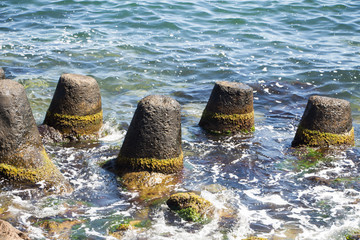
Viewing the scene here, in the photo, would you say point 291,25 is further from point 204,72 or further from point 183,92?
point 183,92

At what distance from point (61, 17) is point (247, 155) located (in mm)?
14086

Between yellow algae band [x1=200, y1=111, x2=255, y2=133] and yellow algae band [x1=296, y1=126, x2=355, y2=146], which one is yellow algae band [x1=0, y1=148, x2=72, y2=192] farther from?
yellow algae band [x1=296, y1=126, x2=355, y2=146]

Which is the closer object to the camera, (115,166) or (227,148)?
(115,166)

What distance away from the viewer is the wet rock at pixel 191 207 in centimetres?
666

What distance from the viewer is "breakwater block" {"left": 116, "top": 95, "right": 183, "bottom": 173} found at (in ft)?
25.0

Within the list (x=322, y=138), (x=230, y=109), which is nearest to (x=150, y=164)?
(x=230, y=109)

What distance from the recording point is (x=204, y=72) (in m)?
15.4

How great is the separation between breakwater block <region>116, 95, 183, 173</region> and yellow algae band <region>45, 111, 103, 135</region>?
5.39 feet

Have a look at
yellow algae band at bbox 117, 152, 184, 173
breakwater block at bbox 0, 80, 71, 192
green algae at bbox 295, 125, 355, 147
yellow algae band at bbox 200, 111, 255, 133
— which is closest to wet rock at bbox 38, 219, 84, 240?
breakwater block at bbox 0, 80, 71, 192

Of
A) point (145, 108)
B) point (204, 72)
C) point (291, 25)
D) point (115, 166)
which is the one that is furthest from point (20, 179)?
point (291, 25)

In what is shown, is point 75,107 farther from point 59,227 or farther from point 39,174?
point 59,227

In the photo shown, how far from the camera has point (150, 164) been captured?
7.71m

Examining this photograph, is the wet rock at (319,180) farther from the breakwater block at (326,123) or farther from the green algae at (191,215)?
the green algae at (191,215)

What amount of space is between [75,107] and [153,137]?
2.03 m
